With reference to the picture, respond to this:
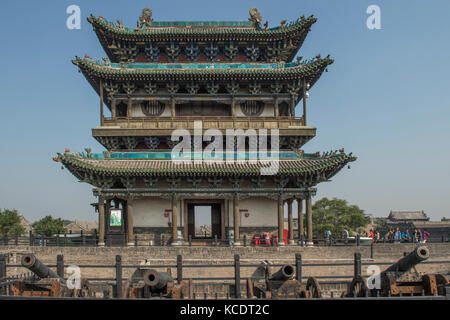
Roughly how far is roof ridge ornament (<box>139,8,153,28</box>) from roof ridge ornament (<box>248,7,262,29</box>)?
6.68 m

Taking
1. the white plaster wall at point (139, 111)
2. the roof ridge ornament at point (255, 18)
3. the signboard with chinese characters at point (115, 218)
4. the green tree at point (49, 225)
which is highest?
the roof ridge ornament at point (255, 18)

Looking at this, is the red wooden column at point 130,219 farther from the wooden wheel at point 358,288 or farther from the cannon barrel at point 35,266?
the wooden wheel at point 358,288

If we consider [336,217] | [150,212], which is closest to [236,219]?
[150,212]

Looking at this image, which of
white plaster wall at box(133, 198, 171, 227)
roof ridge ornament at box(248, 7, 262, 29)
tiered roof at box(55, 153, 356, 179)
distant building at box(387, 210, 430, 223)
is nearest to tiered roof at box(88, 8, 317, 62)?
roof ridge ornament at box(248, 7, 262, 29)

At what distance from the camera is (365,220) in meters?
64.2

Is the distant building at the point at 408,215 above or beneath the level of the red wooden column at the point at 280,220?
beneath

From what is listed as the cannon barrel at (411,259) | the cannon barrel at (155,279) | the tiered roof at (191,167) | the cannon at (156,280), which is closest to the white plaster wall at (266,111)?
the tiered roof at (191,167)

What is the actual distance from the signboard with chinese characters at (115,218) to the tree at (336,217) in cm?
4143

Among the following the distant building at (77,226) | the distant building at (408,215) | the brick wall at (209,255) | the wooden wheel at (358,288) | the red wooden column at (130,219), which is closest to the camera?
the wooden wheel at (358,288)

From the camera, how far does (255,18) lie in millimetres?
29906

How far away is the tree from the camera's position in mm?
63156

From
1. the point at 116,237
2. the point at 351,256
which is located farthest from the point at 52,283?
the point at 351,256

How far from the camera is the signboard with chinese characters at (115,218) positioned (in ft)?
84.4

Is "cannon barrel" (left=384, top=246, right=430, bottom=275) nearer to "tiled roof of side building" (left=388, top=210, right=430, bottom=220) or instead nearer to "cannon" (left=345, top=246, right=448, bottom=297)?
"cannon" (left=345, top=246, right=448, bottom=297)
